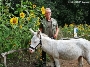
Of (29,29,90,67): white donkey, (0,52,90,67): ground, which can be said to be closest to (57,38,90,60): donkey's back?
(29,29,90,67): white donkey

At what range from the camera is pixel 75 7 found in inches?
736

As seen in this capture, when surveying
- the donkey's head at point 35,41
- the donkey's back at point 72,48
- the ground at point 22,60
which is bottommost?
the ground at point 22,60

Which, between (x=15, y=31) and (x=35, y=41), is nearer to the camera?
(x=35, y=41)

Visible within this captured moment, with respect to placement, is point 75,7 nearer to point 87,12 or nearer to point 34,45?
point 87,12

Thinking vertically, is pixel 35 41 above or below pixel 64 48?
above

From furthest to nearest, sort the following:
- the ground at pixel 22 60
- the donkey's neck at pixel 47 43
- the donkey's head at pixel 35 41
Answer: the ground at pixel 22 60 → the donkey's neck at pixel 47 43 → the donkey's head at pixel 35 41

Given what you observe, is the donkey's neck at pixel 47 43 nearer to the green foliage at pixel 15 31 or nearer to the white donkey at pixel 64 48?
the white donkey at pixel 64 48

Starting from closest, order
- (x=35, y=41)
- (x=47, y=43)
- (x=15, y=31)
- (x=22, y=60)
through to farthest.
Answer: (x=35, y=41), (x=47, y=43), (x=15, y=31), (x=22, y=60)

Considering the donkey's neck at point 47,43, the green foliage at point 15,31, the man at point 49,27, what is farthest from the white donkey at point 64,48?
the green foliage at point 15,31

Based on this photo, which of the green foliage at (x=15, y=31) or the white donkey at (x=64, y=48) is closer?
the white donkey at (x=64, y=48)

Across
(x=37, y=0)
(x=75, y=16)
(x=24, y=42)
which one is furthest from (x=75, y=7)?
(x=24, y=42)

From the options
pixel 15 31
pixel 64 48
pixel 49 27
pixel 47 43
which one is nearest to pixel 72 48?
pixel 64 48

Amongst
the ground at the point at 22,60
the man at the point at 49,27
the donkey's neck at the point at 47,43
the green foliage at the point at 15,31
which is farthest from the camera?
the ground at the point at 22,60

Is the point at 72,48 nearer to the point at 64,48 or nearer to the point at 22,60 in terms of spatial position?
the point at 64,48
